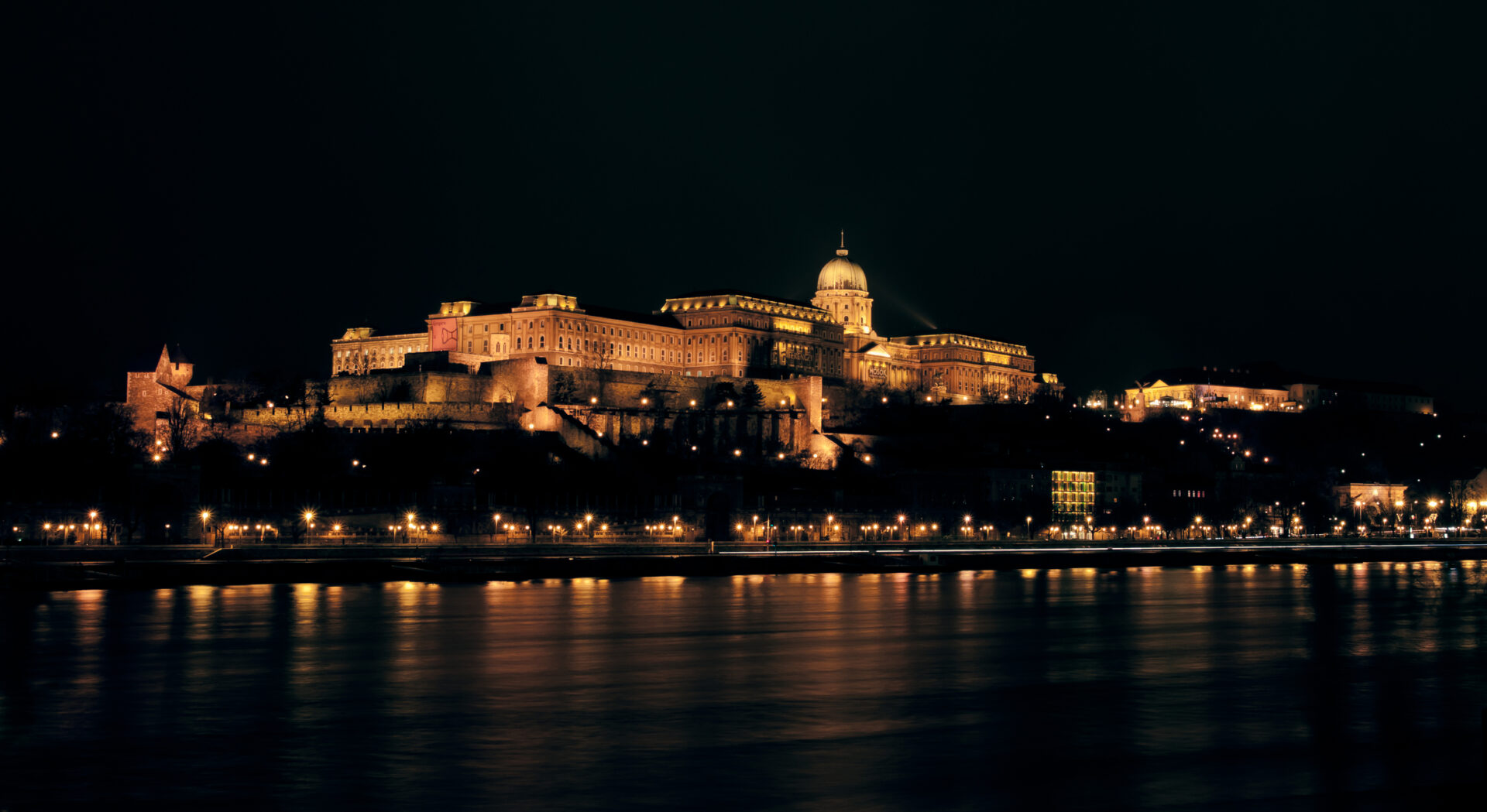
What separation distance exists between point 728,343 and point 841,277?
107ft

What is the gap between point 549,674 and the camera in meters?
26.5

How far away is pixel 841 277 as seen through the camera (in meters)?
150

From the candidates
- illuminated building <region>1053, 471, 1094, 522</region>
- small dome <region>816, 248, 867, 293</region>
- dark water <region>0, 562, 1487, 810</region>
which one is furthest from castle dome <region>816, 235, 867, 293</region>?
dark water <region>0, 562, 1487, 810</region>

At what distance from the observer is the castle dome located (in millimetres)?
149875

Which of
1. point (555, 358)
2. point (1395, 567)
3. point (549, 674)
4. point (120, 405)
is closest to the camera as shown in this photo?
point (549, 674)

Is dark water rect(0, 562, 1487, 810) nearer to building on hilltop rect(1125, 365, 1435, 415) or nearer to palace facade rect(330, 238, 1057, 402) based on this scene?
palace facade rect(330, 238, 1057, 402)

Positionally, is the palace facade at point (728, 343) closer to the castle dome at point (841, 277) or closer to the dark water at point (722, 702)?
the castle dome at point (841, 277)

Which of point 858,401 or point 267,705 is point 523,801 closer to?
point 267,705

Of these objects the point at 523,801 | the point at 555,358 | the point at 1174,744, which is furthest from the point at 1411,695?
the point at 555,358

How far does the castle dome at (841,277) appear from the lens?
150 meters

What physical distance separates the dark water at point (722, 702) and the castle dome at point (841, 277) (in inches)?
4259

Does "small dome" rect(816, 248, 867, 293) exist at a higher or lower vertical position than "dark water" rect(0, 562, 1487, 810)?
higher

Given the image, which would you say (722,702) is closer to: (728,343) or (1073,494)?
(1073,494)

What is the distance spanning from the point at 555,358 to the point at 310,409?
25.5 meters
